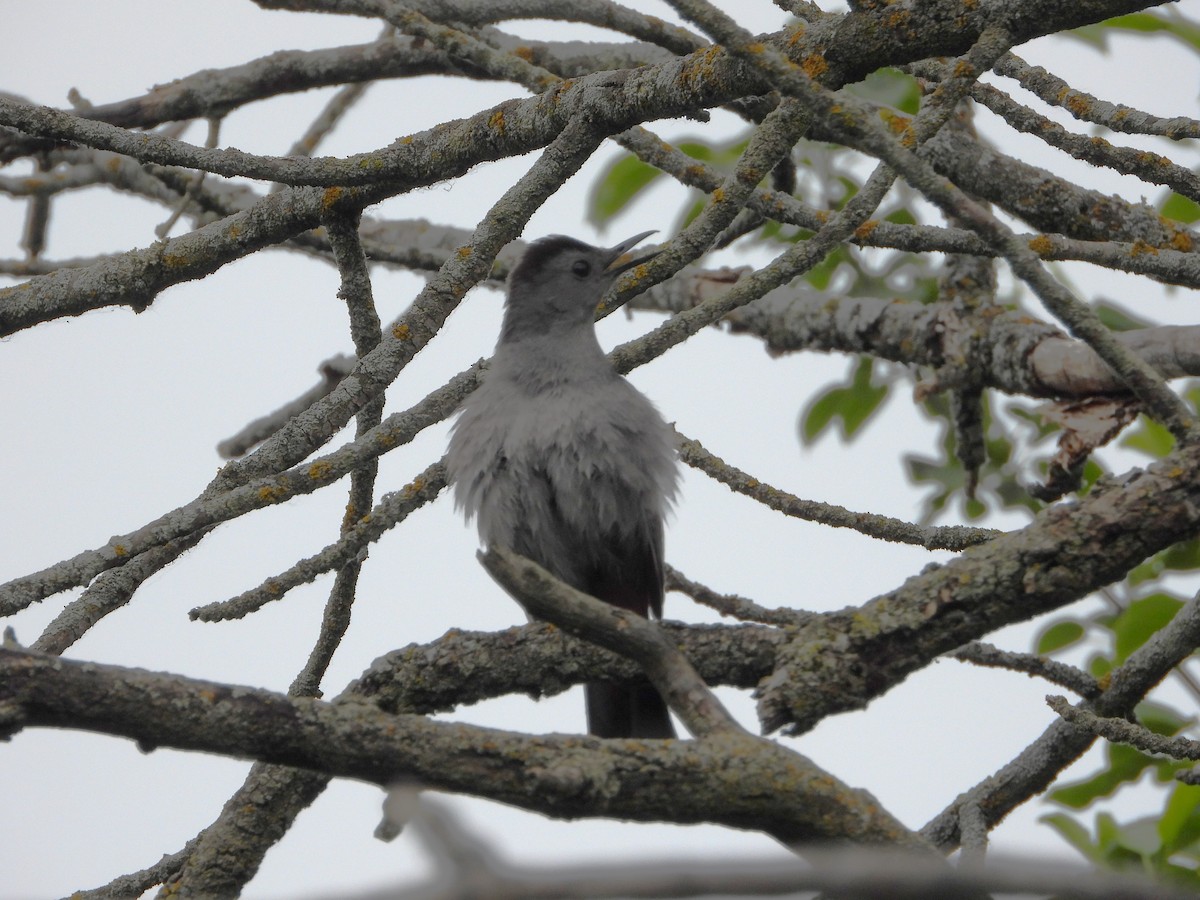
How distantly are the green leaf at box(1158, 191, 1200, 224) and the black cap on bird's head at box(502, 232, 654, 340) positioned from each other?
232cm

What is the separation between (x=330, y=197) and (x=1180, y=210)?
3.81 metres

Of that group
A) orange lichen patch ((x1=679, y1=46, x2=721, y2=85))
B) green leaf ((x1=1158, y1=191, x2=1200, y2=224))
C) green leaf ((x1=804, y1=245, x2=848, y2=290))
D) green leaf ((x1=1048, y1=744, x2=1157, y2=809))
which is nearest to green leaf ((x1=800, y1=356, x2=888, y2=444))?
green leaf ((x1=804, y1=245, x2=848, y2=290))

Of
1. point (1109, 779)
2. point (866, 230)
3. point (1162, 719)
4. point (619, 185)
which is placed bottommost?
point (1109, 779)

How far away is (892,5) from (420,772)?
2.14 metres

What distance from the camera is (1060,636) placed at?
5.55m

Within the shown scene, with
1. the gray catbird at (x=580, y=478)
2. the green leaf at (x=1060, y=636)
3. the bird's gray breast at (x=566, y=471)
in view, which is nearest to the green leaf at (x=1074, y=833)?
the green leaf at (x=1060, y=636)

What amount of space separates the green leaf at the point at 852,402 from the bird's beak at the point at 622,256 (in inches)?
59.6

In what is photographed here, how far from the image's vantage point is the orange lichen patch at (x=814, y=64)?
10.5 feet

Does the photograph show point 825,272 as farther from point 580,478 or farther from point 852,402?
point 580,478

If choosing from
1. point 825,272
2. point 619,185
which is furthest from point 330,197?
point 825,272

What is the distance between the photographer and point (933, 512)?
686 centimetres

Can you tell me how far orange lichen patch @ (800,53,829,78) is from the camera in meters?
3.21

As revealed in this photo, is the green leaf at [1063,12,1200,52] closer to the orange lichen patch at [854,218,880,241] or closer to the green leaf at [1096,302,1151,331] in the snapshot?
the green leaf at [1096,302,1151,331]

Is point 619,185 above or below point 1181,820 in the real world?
above
